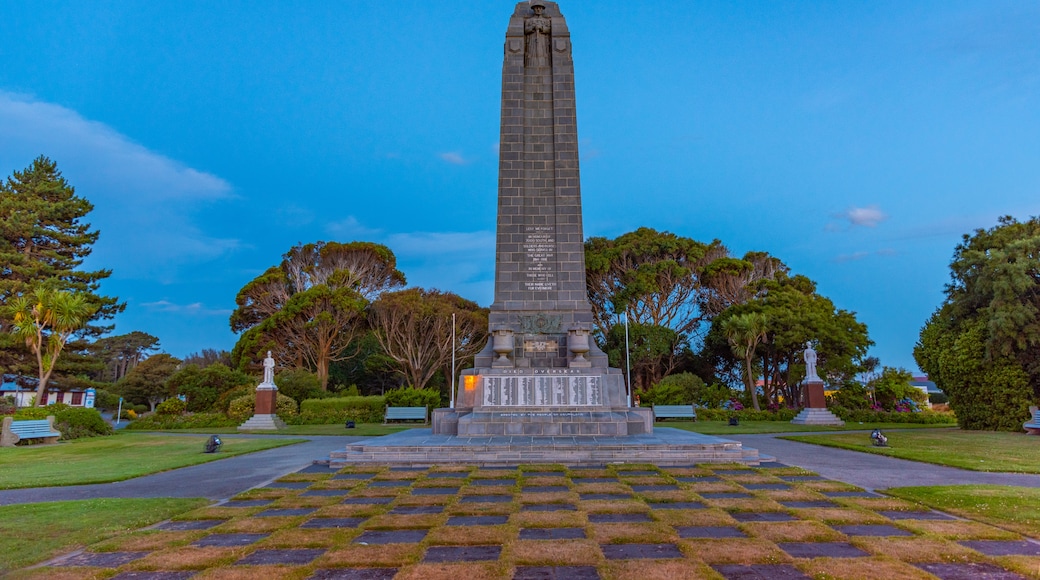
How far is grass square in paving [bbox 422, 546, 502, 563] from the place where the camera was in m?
4.30

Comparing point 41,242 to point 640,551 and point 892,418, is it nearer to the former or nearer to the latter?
point 640,551

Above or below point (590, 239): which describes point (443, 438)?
below

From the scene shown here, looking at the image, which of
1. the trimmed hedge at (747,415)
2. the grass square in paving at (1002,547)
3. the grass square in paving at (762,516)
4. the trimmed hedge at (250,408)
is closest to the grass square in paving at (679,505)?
the grass square in paving at (762,516)

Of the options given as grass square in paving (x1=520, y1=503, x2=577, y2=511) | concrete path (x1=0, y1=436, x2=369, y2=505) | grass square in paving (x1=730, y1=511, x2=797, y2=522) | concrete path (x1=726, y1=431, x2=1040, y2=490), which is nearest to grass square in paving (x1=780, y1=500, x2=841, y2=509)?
grass square in paving (x1=730, y1=511, x2=797, y2=522)

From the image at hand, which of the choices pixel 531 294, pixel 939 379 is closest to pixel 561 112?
pixel 531 294

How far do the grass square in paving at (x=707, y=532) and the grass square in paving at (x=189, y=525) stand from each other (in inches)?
188

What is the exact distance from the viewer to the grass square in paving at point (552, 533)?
192 inches

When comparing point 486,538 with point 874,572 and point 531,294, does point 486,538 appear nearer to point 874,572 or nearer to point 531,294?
point 874,572

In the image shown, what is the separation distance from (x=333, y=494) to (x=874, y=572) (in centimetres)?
597

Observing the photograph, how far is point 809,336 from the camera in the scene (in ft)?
90.9

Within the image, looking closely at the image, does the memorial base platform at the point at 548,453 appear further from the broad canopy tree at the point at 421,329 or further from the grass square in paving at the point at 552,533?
the broad canopy tree at the point at 421,329

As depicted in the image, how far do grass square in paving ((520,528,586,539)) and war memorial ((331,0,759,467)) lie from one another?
4.24 m

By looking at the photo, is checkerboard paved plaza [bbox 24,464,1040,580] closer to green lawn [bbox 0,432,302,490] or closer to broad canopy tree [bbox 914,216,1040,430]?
green lawn [bbox 0,432,302,490]

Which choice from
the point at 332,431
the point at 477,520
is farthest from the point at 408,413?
the point at 477,520
